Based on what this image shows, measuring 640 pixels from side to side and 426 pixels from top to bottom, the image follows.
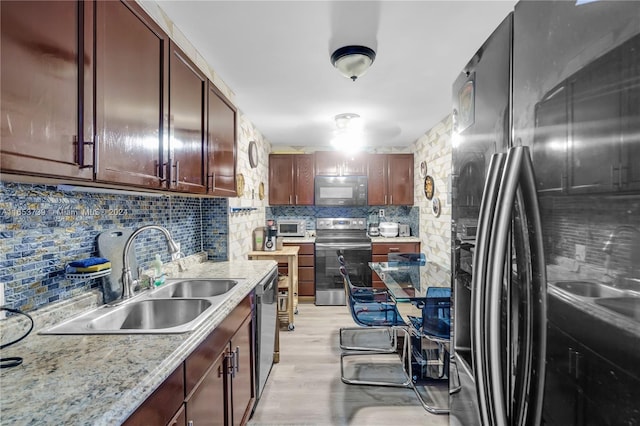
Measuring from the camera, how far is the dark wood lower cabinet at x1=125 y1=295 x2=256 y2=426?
35.8 inches

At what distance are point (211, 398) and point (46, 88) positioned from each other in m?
1.25

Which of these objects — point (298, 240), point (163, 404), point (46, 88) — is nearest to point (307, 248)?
point (298, 240)

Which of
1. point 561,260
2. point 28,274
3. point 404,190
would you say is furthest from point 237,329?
A: point 404,190

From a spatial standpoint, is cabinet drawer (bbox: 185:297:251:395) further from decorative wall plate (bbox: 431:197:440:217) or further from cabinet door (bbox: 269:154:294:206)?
cabinet door (bbox: 269:154:294:206)

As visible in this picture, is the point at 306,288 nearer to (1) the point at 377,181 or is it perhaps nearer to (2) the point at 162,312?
(1) the point at 377,181

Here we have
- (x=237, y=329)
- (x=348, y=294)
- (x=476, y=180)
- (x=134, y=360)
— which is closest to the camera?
(x=476, y=180)

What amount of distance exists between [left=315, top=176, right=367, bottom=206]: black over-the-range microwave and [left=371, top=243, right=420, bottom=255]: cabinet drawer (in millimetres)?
701

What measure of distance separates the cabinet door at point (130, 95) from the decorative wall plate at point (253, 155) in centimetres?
192

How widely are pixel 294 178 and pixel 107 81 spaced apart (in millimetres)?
3538

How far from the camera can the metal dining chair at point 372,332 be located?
89.1 inches

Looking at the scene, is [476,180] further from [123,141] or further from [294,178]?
[294,178]

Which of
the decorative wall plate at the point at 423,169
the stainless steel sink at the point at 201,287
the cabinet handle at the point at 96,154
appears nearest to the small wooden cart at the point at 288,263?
the stainless steel sink at the point at 201,287

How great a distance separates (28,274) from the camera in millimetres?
1143

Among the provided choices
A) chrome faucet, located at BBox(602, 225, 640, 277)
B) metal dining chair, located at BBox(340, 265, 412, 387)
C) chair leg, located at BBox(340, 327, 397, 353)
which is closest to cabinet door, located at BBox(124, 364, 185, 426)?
chrome faucet, located at BBox(602, 225, 640, 277)
